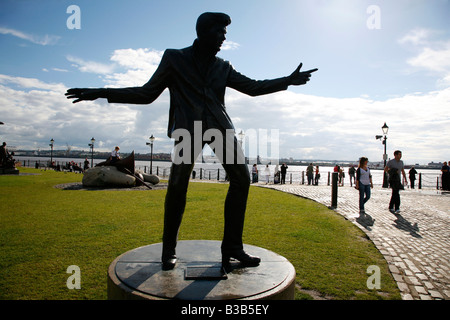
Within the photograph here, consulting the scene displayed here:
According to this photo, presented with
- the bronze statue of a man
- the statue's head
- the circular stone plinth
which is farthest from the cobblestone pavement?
the statue's head

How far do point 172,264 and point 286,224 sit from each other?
471 centimetres

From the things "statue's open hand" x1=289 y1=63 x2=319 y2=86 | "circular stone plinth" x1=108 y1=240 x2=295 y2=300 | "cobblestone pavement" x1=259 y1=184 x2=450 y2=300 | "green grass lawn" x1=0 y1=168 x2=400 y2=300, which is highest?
"statue's open hand" x1=289 y1=63 x2=319 y2=86

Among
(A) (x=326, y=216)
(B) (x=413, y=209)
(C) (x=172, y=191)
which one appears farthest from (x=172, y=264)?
(B) (x=413, y=209)

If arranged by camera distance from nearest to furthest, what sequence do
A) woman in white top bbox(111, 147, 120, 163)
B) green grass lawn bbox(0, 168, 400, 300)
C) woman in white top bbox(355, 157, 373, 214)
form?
1. green grass lawn bbox(0, 168, 400, 300)
2. woman in white top bbox(355, 157, 373, 214)
3. woman in white top bbox(111, 147, 120, 163)

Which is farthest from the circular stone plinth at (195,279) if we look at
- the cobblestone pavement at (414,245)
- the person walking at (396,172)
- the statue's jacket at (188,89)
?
the person walking at (396,172)

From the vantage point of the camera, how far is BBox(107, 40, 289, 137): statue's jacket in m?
2.98

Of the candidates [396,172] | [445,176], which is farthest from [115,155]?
[445,176]

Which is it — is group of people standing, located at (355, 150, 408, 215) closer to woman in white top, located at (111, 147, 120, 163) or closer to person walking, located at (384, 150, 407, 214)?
person walking, located at (384, 150, 407, 214)

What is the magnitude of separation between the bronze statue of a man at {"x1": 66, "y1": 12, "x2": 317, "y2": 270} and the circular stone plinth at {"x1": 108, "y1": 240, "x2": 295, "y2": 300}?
6.5 inches

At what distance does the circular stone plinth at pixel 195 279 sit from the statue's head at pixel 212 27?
226 cm

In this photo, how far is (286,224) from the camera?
714cm

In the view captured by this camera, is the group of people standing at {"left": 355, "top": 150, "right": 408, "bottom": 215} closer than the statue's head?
No

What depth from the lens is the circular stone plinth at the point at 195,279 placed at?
2.37 metres
